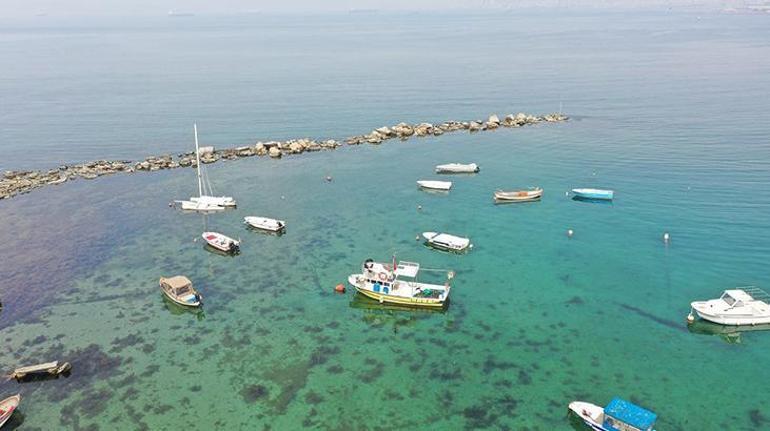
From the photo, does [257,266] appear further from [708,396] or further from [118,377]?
[708,396]

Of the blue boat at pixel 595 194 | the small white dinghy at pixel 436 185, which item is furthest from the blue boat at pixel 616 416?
the small white dinghy at pixel 436 185

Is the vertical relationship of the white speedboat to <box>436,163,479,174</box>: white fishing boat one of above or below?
below

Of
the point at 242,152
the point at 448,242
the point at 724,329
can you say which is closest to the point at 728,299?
the point at 724,329

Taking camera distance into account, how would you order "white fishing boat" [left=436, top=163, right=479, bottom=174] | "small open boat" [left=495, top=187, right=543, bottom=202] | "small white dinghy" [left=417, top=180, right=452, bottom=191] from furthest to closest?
"white fishing boat" [left=436, top=163, right=479, bottom=174] → "small white dinghy" [left=417, top=180, right=452, bottom=191] → "small open boat" [left=495, top=187, right=543, bottom=202]

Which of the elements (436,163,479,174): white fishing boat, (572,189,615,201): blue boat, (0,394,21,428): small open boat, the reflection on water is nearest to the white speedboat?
the reflection on water

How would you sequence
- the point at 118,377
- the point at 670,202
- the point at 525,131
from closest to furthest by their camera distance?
the point at 118,377
the point at 670,202
the point at 525,131

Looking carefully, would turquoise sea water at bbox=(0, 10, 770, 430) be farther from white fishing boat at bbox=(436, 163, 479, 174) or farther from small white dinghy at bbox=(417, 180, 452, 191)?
white fishing boat at bbox=(436, 163, 479, 174)

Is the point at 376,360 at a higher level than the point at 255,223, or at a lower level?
lower

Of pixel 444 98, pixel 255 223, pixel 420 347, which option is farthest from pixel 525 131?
pixel 420 347
